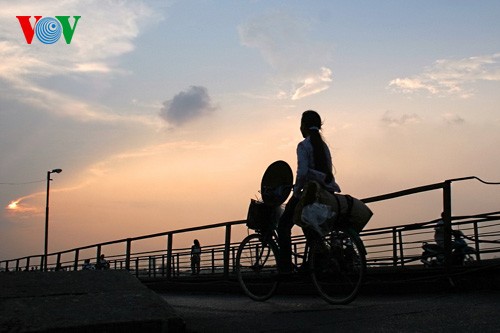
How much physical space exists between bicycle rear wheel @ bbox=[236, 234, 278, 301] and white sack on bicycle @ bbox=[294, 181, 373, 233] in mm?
1111

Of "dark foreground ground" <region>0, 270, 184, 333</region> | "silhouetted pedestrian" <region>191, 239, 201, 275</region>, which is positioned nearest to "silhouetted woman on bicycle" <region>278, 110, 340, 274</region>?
"dark foreground ground" <region>0, 270, 184, 333</region>

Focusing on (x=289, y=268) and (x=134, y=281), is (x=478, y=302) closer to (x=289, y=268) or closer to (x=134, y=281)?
(x=289, y=268)

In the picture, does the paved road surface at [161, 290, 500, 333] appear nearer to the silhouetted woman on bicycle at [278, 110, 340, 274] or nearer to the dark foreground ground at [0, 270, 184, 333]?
the dark foreground ground at [0, 270, 184, 333]

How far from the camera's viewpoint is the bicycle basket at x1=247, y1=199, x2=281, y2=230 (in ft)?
22.0

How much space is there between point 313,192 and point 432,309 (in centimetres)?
150

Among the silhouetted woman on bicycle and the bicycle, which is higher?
the silhouetted woman on bicycle

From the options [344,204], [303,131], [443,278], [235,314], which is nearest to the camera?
[235,314]

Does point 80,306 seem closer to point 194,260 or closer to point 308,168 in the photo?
point 308,168

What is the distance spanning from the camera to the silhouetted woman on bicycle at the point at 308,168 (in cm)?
593

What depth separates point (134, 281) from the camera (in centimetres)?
507

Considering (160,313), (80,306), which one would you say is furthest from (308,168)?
(80,306)

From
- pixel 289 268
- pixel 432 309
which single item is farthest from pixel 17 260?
pixel 432 309

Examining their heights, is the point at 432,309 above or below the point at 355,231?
below

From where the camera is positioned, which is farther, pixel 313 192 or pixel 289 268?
pixel 289 268
